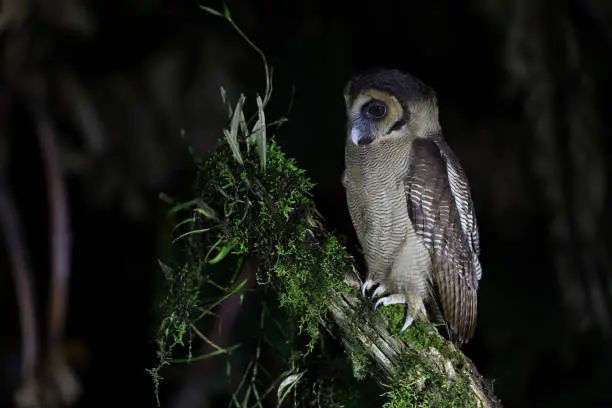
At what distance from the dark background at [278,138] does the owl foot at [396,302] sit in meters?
1.13

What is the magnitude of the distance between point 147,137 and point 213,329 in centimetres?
87

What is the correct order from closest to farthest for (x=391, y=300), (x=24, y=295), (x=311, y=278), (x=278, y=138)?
(x=311, y=278)
(x=391, y=300)
(x=24, y=295)
(x=278, y=138)

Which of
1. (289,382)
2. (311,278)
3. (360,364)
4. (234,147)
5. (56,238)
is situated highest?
(234,147)

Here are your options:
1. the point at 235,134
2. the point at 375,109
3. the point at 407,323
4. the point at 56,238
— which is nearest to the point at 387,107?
the point at 375,109

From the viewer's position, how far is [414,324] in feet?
4.32

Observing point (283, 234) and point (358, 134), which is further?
point (358, 134)

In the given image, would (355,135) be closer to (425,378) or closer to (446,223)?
(446,223)

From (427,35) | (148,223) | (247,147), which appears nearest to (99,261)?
(148,223)

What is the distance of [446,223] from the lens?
143 cm

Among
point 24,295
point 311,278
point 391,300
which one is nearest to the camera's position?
point 311,278

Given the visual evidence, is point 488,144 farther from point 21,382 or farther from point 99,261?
point 21,382

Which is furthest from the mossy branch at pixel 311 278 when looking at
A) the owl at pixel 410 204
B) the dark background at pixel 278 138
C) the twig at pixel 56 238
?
the dark background at pixel 278 138

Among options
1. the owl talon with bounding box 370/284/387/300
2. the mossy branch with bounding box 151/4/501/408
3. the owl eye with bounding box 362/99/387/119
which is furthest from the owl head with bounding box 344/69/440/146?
the owl talon with bounding box 370/284/387/300

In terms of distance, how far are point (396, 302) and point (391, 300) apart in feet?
0.06
